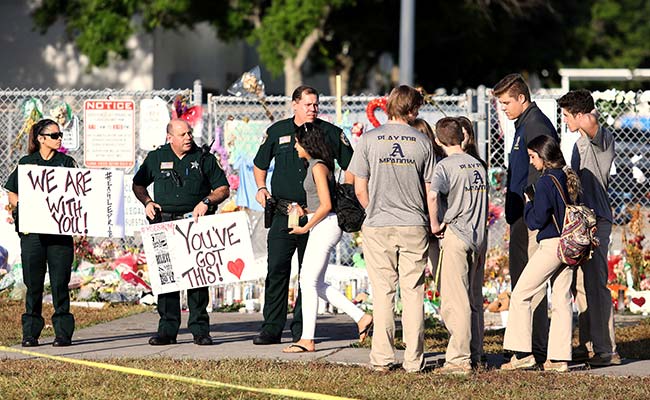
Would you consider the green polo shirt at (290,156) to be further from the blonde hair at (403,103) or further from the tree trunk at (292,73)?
the tree trunk at (292,73)

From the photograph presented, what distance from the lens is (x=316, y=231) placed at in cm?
966

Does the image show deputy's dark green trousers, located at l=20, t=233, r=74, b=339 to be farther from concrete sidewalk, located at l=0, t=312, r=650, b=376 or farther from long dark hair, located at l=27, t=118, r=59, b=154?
long dark hair, located at l=27, t=118, r=59, b=154

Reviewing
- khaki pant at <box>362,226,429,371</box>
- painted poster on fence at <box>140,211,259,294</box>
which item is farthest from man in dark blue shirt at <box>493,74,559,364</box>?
painted poster on fence at <box>140,211,259,294</box>

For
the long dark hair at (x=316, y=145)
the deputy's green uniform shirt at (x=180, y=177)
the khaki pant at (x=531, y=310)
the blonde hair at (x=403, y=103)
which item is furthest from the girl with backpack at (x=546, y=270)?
the deputy's green uniform shirt at (x=180, y=177)

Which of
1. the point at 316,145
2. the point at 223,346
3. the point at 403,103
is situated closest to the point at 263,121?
the point at 223,346

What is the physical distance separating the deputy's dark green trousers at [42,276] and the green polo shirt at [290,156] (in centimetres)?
168

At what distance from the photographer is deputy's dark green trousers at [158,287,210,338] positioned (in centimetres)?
1033

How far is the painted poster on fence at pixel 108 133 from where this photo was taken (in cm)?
1353

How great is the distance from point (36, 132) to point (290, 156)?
6.46 feet

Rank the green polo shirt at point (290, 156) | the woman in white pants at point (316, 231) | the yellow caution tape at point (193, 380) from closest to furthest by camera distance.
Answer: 1. the yellow caution tape at point (193, 380)
2. the woman in white pants at point (316, 231)
3. the green polo shirt at point (290, 156)

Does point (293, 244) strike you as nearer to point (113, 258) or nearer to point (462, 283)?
point (462, 283)

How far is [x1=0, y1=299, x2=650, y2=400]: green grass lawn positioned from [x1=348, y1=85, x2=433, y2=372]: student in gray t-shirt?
0.32m

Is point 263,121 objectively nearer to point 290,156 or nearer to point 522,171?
point 290,156

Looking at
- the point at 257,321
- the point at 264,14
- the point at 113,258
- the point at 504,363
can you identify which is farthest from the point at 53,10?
the point at 504,363
